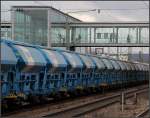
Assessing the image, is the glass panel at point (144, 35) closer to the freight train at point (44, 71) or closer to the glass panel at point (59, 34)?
the glass panel at point (59, 34)

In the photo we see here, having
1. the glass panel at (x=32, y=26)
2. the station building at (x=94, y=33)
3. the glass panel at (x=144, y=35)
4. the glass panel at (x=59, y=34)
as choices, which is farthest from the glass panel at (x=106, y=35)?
the glass panel at (x=32, y=26)

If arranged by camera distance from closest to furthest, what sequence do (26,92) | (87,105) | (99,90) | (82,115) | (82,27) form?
(82,115) → (26,92) → (87,105) → (99,90) → (82,27)

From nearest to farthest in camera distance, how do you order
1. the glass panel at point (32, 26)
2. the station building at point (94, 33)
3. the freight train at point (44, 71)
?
1. the freight train at point (44, 71)
2. the glass panel at point (32, 26)
3. the station building at point (94, 33)

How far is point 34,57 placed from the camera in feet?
83.0

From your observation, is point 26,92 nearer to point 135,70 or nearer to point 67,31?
point 135,70

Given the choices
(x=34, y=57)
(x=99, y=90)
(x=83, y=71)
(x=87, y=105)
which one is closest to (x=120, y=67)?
(x=99, y=90)

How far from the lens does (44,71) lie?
88.8 ft

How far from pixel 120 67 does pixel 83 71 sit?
62.2ft

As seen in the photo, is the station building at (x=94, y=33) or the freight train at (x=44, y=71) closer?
the freight train at (x=44, y=71)

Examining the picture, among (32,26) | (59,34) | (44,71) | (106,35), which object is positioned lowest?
(44,71)

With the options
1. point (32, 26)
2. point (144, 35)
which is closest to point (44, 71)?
point (32, 26)

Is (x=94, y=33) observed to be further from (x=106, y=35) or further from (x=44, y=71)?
(x=44, y=71)

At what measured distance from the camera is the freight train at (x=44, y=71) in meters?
21.8

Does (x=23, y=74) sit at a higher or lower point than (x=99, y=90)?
higher
